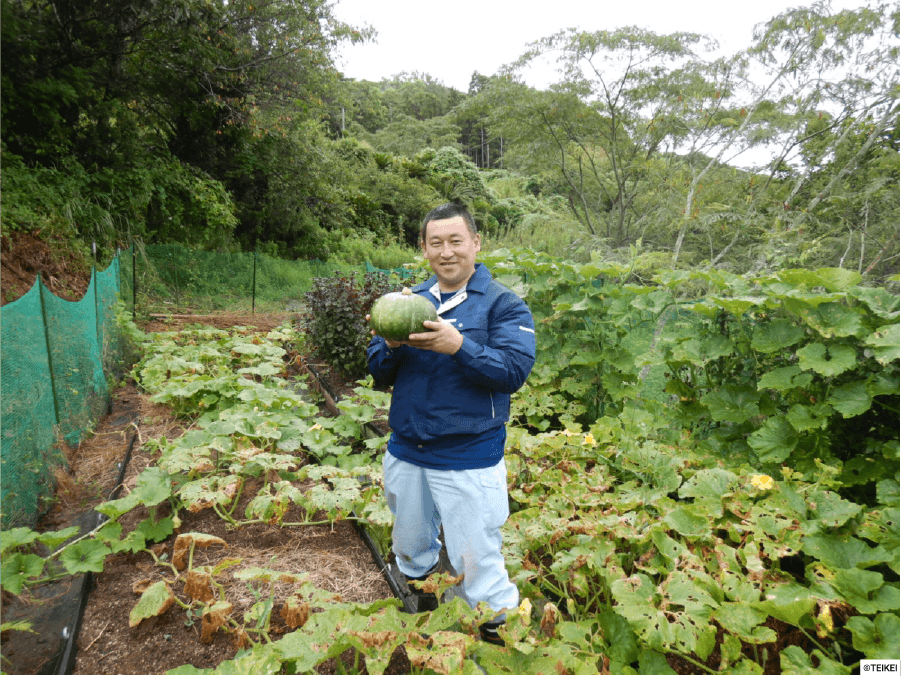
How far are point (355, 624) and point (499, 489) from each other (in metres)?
0.70

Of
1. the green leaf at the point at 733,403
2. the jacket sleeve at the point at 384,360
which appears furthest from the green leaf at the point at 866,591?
the jacket sleeve at the point at 384,360

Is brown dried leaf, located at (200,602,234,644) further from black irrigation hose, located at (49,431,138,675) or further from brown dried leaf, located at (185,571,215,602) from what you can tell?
black irrigation hose, located at (49,431,138,675)

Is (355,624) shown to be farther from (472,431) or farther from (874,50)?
(874,50)

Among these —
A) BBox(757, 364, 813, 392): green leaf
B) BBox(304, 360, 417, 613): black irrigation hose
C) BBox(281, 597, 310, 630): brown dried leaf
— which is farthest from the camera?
BBox(757, 364, 813, 392): green leaf

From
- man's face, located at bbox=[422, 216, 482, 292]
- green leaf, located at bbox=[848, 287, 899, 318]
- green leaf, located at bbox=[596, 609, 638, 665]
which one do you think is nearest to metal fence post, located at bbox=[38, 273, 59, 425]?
man's face, located at bbox=[422, 216, 482, 292]

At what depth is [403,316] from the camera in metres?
1.87

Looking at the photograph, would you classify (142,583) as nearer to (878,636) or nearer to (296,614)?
(296,614)

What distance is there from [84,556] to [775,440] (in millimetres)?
3295

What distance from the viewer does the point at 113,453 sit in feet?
12.3

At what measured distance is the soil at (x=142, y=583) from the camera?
1.89m

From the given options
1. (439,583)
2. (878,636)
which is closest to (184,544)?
(439,583)

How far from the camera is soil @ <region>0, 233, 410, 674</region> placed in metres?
1.89

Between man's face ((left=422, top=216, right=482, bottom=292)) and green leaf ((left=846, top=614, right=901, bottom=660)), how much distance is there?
69.3 inches

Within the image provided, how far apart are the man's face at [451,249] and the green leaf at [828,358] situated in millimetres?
1617
